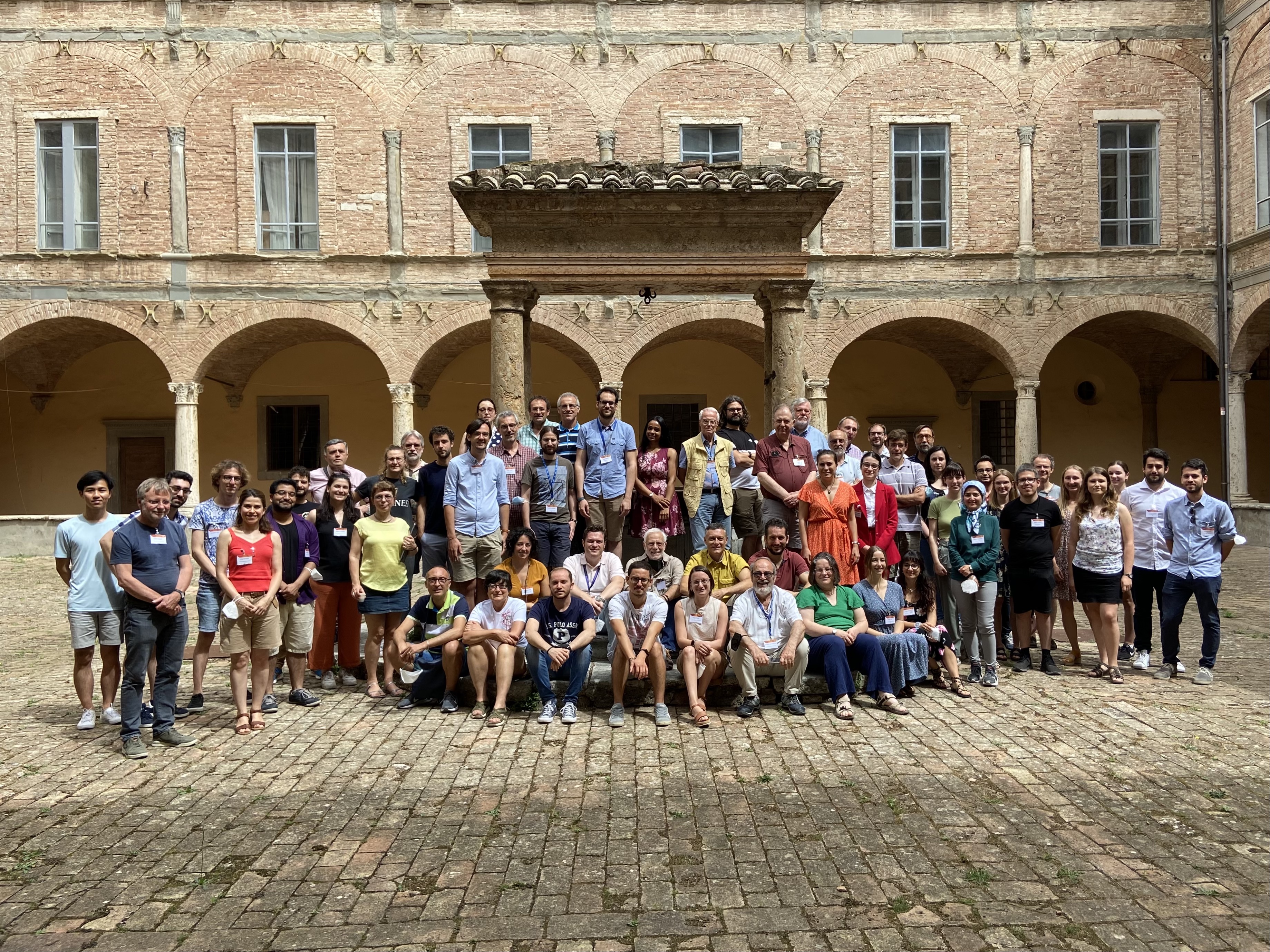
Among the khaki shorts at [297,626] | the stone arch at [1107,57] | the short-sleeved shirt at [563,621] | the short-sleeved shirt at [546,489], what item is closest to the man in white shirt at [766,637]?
the short-sleeved shirt at [563,621]

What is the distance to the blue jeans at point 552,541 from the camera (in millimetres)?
8141

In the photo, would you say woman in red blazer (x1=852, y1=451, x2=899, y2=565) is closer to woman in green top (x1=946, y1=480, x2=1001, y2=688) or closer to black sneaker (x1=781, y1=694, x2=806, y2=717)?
woman in green top (x1=946, y1=480, x2=1001, y2=688)

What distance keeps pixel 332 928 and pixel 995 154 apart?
746 inches

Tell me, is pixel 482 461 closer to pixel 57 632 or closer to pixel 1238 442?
→ pixel 57 632

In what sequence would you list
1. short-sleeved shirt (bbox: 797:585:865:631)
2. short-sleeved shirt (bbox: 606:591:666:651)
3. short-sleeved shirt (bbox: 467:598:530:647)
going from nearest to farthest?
short-sleeved shirt (bbox: 606:591:666:651), short-sleeved shirt (bbox: 467:598:530:647), short-sleeved shirt (bbox: 797:585:865:631)

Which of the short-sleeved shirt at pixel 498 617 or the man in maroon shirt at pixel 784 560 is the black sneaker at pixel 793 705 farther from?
the short-sleeved shirt at pixel 498 617

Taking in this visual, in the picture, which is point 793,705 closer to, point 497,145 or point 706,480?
point 706,480

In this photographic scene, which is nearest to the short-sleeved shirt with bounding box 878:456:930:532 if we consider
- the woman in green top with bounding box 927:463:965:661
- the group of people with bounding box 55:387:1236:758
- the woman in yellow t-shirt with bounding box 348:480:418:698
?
the group of people with bounding box 55:387:1236:758

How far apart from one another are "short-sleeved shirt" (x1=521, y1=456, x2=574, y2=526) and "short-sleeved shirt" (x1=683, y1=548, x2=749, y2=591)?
121 centimetres

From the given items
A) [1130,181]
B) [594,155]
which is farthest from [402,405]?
[1130,181]

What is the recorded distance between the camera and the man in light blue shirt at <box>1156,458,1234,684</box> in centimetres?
808

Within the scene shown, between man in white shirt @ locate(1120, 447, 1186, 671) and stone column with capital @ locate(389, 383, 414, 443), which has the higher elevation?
stone column with capital @ locate(389, 383, 414, 443)

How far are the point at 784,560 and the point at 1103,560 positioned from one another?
8.72ft

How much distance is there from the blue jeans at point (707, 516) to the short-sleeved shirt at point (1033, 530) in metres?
2.30
